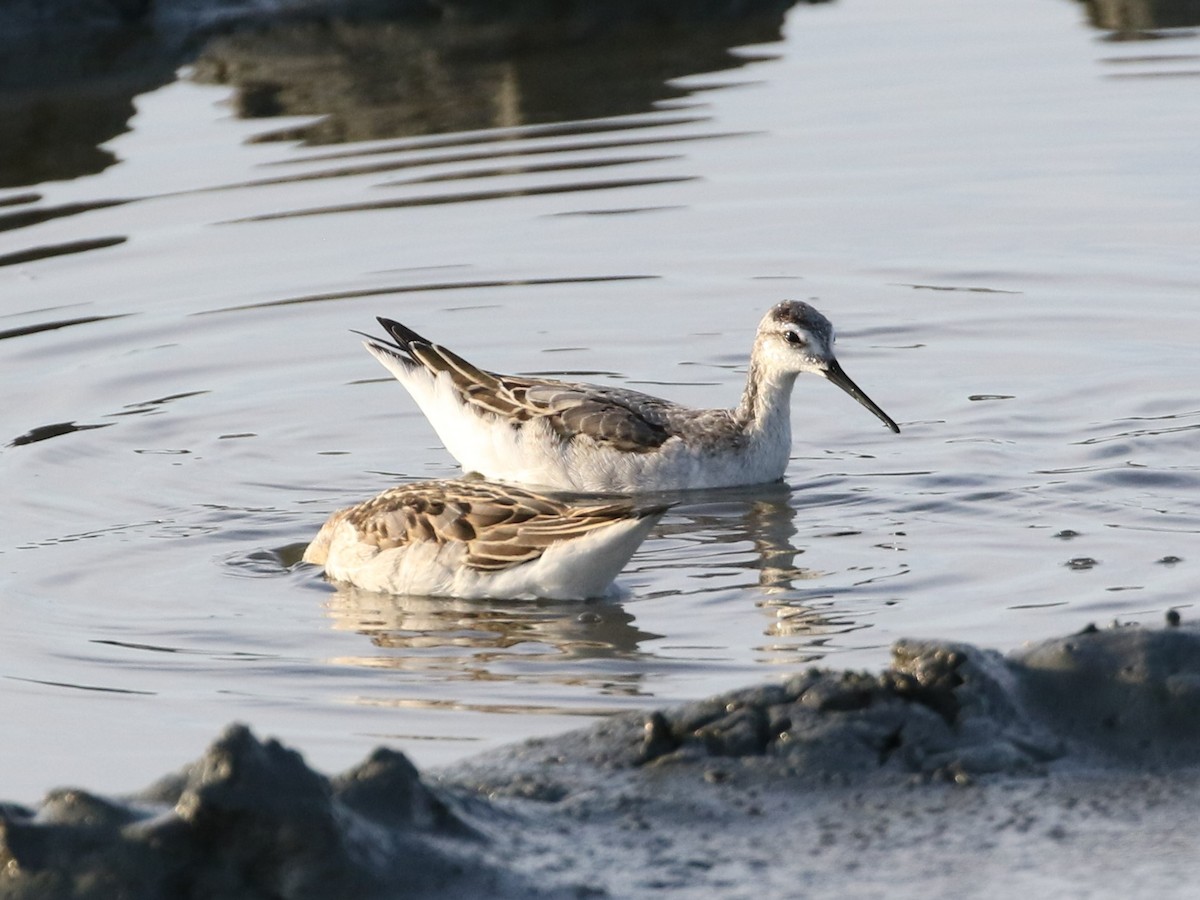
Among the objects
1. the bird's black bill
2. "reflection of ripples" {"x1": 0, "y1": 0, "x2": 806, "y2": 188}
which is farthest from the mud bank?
"reflection of ripples" {"x1": 0, "y1": 0, "x2": 806, "y2": 188}

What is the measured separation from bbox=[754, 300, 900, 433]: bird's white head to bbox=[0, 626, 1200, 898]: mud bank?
5.45m

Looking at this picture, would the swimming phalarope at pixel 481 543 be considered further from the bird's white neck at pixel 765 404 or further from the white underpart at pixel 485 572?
the bird's white neck at pixel 765 404

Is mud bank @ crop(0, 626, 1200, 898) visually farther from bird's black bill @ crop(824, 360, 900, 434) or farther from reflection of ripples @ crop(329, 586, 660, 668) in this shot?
bird's black bill @ crop(824, 360, 900, 434)

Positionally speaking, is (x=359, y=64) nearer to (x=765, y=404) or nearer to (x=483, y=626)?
(x=765, y=404)

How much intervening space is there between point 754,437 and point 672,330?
237 cm

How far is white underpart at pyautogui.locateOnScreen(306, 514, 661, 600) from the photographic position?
29.0 feet

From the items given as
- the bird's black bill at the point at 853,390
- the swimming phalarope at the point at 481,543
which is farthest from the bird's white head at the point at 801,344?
the swimming phalarope at the point at 481,543

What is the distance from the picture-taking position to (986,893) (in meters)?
5.26

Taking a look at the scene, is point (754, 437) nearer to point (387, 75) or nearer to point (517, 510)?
point (517, 510)

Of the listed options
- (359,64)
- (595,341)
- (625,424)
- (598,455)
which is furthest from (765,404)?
(359,64)

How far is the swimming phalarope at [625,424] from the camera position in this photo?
11.4m

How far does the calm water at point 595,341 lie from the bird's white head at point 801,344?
1.54 feet

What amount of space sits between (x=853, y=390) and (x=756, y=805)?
593 cm

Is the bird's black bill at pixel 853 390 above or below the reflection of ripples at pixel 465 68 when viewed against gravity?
below
